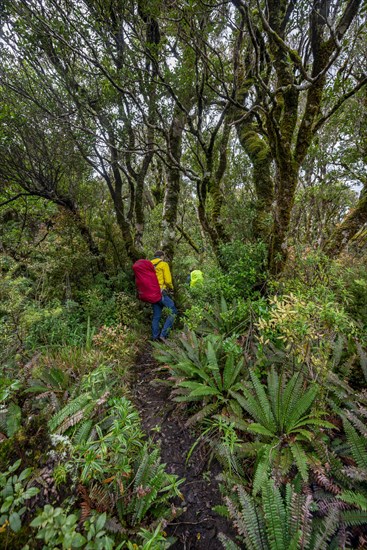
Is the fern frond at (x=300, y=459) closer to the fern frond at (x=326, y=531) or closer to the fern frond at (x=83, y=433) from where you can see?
the fern frond at (x=326, y=531)

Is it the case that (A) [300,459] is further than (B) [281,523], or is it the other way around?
(A) [300,459]

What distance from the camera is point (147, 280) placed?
600 cm

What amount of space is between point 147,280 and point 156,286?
27 centimetres

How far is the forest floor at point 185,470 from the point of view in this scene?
2383 mm

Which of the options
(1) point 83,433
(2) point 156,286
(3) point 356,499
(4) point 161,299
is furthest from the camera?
(4) point 161,299

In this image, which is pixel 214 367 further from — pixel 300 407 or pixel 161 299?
pixel 161 299

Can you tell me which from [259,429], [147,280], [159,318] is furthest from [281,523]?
[147,280]

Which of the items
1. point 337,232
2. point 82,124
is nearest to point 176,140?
point 82,124

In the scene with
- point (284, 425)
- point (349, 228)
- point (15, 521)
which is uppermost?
point (349, 228)

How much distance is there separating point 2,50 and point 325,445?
9504mm

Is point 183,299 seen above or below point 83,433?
above

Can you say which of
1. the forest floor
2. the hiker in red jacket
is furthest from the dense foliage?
the hiker in red jacket

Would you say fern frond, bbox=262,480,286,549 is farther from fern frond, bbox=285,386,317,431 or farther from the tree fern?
fern frond, bbox=285,386,317,431

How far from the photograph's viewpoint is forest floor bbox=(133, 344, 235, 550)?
2.38m
